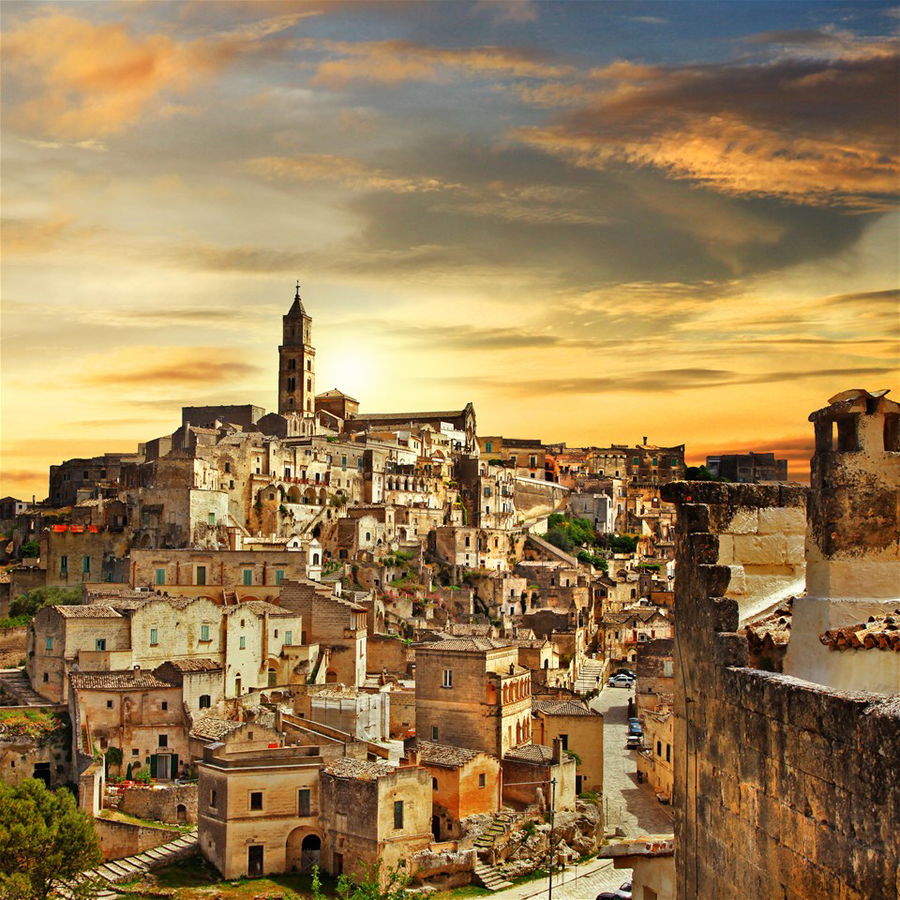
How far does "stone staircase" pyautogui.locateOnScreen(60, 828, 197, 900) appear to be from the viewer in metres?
34.4

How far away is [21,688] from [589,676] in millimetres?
32369

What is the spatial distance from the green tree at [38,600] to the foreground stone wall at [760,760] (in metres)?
53.2

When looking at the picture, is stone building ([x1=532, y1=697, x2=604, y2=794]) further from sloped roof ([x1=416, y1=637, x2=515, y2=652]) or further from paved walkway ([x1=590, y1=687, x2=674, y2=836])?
sloped roof ([x1=416, y1=637, x2=515, y2=652])

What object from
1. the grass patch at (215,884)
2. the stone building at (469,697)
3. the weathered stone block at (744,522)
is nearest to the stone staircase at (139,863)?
the grass patch at (215,884)

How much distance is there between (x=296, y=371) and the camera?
370 ft

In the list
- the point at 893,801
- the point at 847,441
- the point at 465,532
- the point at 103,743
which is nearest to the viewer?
the point at 893,801

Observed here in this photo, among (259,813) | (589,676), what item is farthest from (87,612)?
(589,676)

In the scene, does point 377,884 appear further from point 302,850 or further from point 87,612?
point 87,612

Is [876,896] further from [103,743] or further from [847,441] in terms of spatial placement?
[103,743]

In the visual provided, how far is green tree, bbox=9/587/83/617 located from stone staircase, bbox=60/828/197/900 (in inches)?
870

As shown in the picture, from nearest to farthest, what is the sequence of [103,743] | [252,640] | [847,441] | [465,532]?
[847,441], [103,743], [252,640], [465,532]

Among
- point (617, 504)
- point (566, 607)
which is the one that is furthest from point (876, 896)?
point (617, 504)

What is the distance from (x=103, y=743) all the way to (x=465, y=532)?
139ft

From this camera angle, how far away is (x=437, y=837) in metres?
37.6
